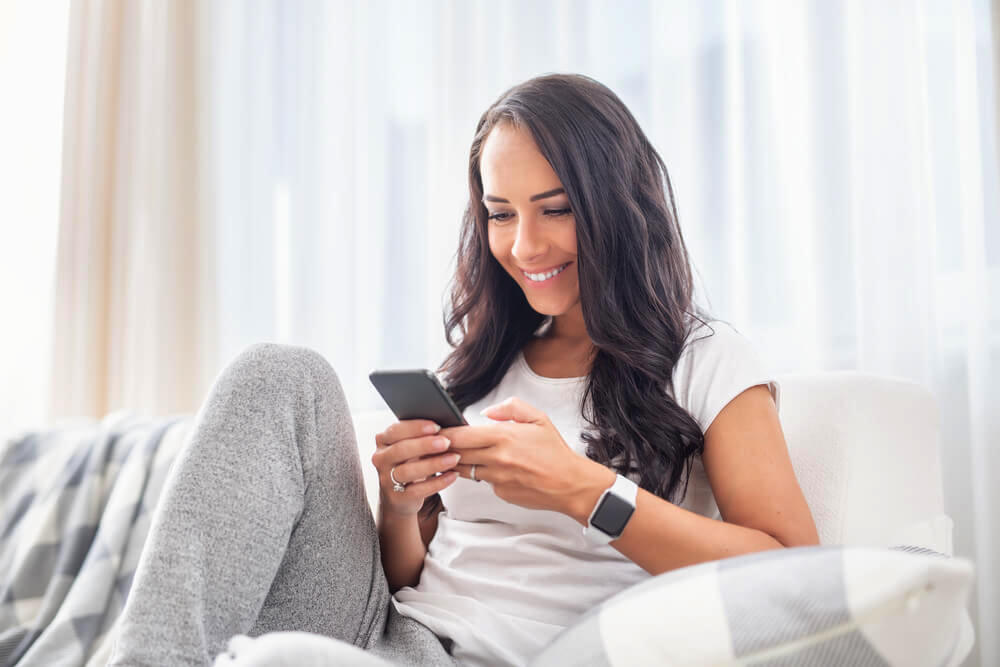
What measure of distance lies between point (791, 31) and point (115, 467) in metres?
1.64

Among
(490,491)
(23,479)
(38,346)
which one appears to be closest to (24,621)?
(23,479)

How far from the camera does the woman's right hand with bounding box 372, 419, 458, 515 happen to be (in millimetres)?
906

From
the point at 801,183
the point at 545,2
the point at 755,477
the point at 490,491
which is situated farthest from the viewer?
the point at 545,2

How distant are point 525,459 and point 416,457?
0.46ft

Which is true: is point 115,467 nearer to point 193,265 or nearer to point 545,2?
point 193,265

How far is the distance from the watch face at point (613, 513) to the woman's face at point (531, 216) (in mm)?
376

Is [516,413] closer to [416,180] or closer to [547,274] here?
[547,274]

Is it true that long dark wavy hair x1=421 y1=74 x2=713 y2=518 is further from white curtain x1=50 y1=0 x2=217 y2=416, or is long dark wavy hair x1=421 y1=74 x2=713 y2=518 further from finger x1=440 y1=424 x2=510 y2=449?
white curtain x1=50 y1=0 x2=217 y2=416

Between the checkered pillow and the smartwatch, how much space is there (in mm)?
233

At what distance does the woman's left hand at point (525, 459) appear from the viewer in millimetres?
865

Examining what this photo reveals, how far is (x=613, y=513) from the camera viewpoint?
33.9 inches

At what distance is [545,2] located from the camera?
6.33ft

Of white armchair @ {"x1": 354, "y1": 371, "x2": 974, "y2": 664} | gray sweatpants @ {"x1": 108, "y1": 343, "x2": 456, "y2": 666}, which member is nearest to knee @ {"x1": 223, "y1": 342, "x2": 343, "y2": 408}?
gray sweatpants @ {"x1": 108, "y1": 343, "x2": 456, "y2": 666}

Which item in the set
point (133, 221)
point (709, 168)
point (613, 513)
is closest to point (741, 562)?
point (613, 513)
